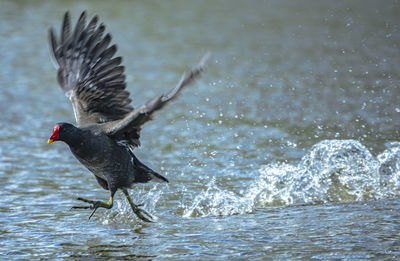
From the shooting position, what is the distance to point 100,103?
230 inches

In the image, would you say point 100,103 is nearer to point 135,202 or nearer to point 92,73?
point 92,73

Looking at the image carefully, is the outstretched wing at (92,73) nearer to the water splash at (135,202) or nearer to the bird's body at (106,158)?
the bird's body at (106,158)

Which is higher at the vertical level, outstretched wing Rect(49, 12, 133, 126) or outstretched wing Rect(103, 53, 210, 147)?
outstretched wing Rect(49, 12, 133, 126)

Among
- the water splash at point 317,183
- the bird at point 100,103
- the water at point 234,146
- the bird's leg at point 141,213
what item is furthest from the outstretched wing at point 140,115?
the water splash at point 317,183

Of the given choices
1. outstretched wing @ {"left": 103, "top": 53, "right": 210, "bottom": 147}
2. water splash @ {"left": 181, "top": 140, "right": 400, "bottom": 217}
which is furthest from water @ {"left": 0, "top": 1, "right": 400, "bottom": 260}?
outstretched wing @ {"left": 103, "top": 53, "right": 210, "bottom": 147}

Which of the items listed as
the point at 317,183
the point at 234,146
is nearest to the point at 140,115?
the point at 317,183

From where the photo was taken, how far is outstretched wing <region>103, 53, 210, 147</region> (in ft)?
14.1

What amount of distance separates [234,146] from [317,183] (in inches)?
62.6

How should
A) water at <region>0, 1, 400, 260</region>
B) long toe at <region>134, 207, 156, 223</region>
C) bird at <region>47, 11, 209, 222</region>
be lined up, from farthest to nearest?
long toe at <region>134, 207, 156, 223</region> < bird at <region>47, 11, 209, 222</region> < water at <region>0, 1, 400, 260</region>

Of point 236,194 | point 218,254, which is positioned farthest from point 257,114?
point 218,254

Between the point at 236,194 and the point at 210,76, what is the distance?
15.8 ft

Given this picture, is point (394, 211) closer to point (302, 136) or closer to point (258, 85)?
point (302, 136)

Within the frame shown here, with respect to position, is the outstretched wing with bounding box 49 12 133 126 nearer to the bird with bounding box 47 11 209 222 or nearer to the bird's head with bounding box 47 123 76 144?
the bird with bounding box 47 11 209 222

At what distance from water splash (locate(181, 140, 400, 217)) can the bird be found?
0.52 meters
